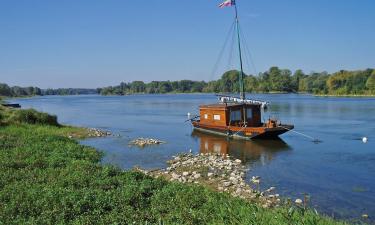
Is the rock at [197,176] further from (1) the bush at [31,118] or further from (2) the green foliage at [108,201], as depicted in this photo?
(1) the bush at [31,118]

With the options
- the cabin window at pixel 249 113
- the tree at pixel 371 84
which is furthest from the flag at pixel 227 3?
the tree at pixel 371 84

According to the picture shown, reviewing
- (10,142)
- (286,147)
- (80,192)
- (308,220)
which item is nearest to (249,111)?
(286,147)

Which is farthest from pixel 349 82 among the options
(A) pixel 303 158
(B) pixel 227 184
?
(B) pixel 227 184

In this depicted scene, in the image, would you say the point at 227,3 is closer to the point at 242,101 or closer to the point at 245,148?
the point at 242,101

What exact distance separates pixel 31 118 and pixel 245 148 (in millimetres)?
22922

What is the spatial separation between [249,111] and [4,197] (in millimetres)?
31178

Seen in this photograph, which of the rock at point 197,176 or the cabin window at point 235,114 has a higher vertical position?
the cabin window at point 235,114

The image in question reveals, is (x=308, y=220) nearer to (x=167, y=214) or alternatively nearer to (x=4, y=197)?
(x=167, y=214)

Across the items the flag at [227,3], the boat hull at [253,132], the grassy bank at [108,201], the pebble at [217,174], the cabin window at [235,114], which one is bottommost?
the pebble at [217,174]

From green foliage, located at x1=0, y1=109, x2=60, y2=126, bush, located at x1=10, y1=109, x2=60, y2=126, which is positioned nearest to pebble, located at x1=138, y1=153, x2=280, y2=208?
green foliage, located at x1=0, y1=109, x2=60, y2=126

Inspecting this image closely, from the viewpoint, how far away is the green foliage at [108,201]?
11578 mm

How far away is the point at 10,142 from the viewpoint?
25922 millimetres

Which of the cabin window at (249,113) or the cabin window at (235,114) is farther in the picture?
the cabin window at (235,114)

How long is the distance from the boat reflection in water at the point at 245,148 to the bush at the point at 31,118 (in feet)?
55.0
